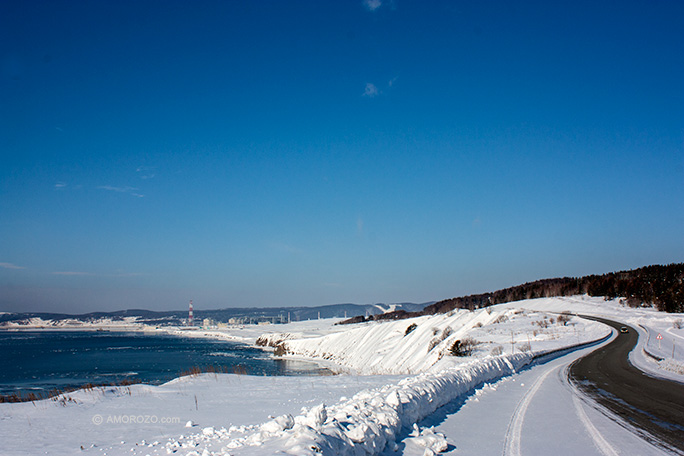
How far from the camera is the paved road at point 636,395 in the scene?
8.44 m

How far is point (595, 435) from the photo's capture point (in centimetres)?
806

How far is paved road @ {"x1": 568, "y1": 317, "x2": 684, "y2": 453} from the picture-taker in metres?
8.44

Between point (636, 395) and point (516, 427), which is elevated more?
point (516, 427)

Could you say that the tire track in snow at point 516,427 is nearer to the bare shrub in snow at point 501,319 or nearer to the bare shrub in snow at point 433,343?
the bare shrub in snow at point 433,343

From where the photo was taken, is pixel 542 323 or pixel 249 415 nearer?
pixel 249 415

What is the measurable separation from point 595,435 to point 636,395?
19.2 ft

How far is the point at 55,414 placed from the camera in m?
9.80

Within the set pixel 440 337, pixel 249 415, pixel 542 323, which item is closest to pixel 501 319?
pixel 542 323

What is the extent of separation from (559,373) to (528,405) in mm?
8059

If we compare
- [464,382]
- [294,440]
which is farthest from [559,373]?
[294,440]

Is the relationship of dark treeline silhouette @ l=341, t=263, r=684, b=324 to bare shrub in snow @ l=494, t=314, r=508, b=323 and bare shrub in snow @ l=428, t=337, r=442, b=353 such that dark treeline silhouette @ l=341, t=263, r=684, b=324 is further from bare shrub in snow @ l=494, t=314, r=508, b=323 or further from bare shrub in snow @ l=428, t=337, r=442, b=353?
bare shrub in snow @ l=428, t=337, r=442, b=353

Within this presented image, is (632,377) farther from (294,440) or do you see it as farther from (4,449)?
(4,449)

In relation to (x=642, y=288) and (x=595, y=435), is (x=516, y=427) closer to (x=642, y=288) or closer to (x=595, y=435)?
(x=595, y=435)

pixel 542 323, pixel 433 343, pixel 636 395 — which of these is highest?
pixel 636 395
